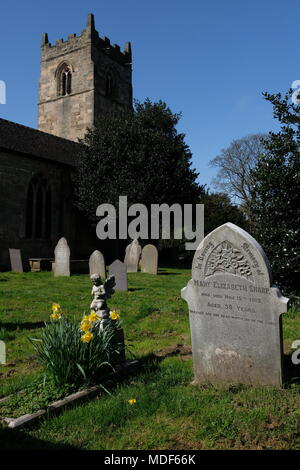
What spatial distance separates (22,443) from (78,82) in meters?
32.7

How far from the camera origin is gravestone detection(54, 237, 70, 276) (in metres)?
15.1

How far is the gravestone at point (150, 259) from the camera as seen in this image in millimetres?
16156

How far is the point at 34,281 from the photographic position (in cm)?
1346

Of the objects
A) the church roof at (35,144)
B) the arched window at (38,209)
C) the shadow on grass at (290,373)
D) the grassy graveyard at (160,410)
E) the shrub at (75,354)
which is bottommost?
the grassy graveyard at (160,410)

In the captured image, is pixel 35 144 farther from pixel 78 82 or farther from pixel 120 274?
pixel 120 274

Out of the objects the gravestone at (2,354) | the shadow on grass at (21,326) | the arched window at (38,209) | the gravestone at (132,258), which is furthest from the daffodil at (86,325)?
the arched window at (38,209)

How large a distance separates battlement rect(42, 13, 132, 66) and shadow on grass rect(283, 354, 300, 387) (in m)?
32.1

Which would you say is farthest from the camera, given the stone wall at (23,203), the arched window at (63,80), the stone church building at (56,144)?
the arched window at (63,80)

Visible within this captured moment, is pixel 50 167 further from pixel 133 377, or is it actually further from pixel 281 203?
pixel 133 377

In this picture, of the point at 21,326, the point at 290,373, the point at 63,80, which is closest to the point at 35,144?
the point at 63,80

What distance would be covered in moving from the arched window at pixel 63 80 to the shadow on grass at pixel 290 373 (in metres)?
32.4

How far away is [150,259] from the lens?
16.2 m

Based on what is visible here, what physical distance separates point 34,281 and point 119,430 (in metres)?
10.8

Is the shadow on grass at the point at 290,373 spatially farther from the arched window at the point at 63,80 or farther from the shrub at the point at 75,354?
the arched window at the point at 63,80
